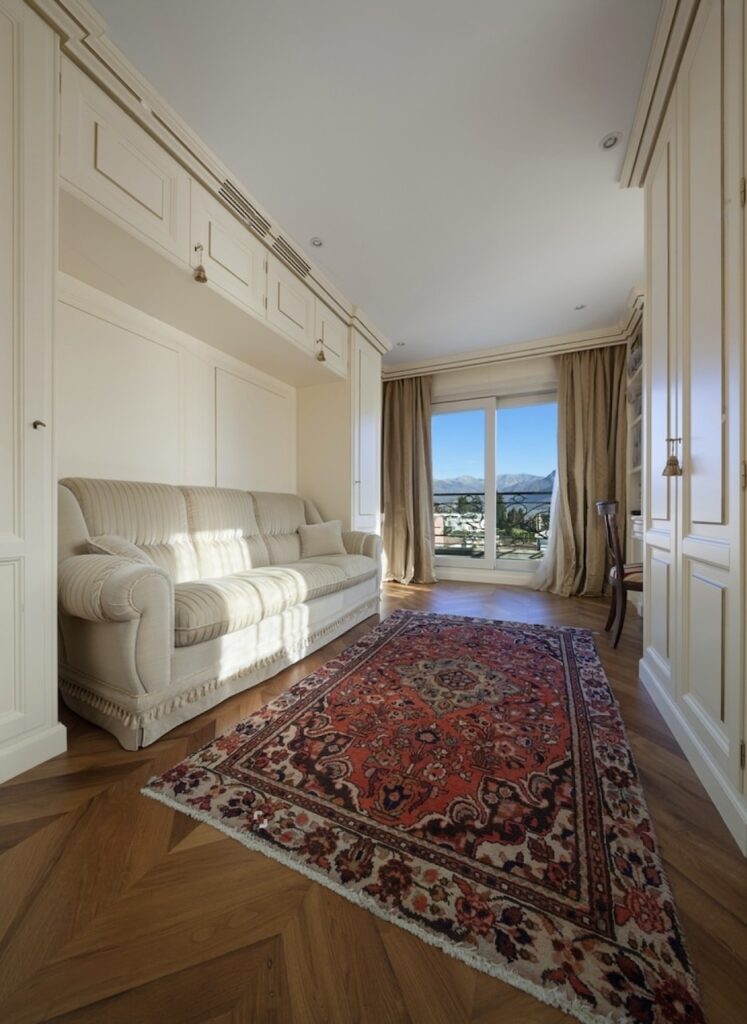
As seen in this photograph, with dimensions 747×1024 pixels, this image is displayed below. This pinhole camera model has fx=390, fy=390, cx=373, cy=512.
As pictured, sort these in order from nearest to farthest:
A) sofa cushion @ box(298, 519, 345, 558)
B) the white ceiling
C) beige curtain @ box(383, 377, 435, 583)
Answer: the white ceiling, sofa cushion @ box(298, 519, 345, 558), beige curtain @ box(383, 377, 435, 583)

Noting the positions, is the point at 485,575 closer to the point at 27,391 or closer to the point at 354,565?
the point at 354,565

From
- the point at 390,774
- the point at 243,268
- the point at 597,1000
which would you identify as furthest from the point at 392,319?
the point at 597,1000

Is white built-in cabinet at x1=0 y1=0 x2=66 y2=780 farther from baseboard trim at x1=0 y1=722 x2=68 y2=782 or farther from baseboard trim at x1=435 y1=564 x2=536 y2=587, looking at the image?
baseboard trim at x1=435 y1=564 x2=536 y2=587

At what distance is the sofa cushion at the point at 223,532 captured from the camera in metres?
2.42

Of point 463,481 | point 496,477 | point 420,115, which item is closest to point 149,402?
point 420,115

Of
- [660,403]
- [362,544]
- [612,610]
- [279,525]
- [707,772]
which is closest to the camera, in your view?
[707,772]

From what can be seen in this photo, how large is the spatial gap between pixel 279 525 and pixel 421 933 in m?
2.64

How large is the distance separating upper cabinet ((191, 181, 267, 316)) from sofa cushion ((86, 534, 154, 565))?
1.47 m

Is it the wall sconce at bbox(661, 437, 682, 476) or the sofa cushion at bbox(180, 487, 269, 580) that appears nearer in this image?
the wall sconce at bbox(661, 437, 682, 476)

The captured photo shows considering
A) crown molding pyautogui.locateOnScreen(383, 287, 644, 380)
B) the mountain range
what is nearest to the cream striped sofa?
the mountain range

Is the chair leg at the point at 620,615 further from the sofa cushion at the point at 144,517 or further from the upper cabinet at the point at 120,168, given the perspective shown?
the upper cabinet at the point at 120,168

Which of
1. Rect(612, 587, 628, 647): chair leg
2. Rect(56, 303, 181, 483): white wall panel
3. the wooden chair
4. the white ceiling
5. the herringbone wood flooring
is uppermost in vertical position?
the white ceiling

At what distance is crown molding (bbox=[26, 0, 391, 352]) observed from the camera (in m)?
1.38

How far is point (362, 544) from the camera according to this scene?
10.8 ft
